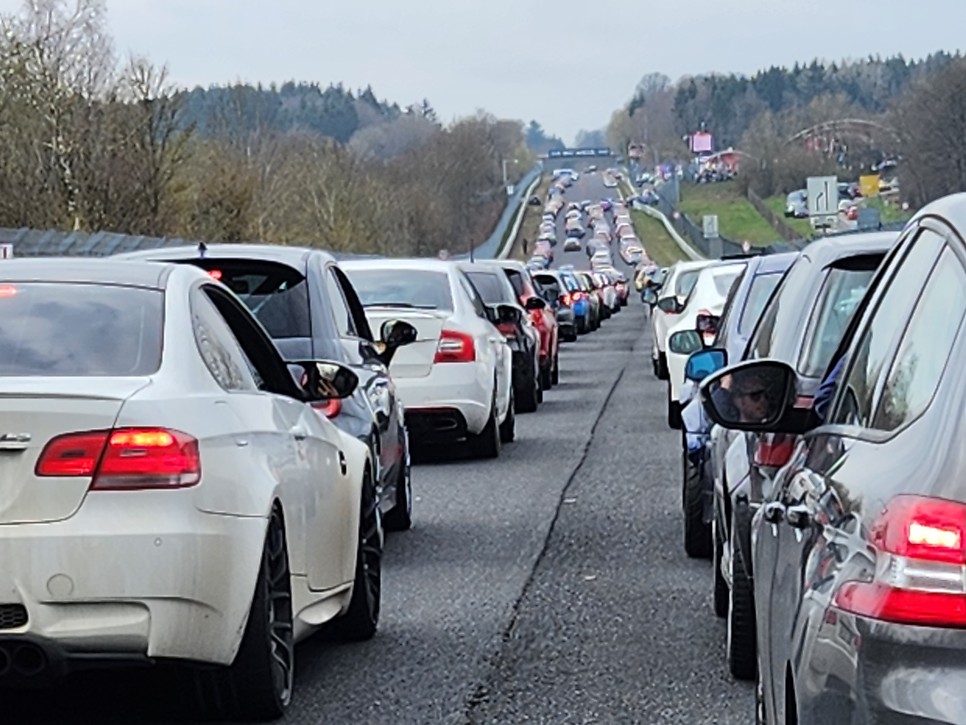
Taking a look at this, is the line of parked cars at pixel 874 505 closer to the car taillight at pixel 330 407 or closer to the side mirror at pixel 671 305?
the car taillight at pixel 330 407

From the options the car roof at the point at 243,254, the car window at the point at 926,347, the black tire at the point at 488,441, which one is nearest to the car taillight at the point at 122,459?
the car window at the point at 926,347

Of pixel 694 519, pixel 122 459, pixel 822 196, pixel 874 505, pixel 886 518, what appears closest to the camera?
pixel 886 518

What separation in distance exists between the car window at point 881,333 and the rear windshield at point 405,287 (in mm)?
11522

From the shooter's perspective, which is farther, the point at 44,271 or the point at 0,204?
the point at 0,204

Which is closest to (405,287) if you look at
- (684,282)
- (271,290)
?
(271,290)

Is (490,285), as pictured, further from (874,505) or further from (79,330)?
(874,505)

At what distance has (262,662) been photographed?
6.48 metres

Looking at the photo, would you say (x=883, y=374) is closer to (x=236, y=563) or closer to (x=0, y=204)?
(x=236, y=563)

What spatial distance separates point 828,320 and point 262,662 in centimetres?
218

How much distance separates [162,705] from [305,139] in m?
120

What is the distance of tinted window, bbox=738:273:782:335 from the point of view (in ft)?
36.8

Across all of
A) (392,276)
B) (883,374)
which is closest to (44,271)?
(883,374)

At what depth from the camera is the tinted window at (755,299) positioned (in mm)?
11203

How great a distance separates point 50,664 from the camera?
5953 mm
